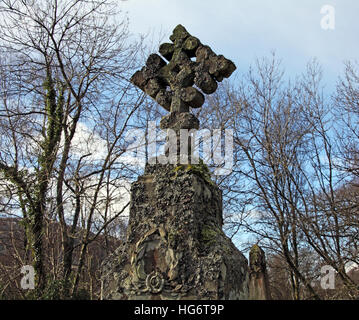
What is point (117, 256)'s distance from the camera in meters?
3.11

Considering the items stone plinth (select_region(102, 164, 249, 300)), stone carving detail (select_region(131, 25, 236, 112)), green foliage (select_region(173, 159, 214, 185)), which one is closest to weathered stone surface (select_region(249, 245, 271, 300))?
stone plinth (select_region(102, 164, 249, 300))

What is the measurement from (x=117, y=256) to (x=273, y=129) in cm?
1107

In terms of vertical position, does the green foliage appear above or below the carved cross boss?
below

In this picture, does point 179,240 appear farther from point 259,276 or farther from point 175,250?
point 259,276

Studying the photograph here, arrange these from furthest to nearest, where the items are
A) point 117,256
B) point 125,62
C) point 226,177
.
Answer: point 226,177, point 125,62, point 117,256

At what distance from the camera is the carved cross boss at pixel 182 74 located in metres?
3.65

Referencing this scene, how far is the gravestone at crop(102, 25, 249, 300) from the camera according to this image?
2.82 meters

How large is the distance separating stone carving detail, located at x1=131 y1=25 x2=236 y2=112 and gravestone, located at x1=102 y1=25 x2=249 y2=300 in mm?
14

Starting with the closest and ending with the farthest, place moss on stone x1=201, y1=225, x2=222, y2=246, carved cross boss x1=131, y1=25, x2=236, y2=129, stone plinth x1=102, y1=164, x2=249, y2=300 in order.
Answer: stone plinth x1=102, y1=164, x2=249, y2=300 < moss on stone x1=201, y1=225, x2=222, y2=246 < carved cross boss x1=131, y1=25, x2=236, y2=129

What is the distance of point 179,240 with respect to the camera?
298cm

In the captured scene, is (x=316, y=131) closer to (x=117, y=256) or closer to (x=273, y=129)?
(x=273, y=129)

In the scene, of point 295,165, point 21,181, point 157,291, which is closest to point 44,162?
point 21,181

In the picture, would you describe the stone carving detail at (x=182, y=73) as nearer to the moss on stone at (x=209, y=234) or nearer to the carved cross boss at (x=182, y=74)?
the carved cross boss at (x=182, y=74)

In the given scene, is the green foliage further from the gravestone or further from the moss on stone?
the moss on stone
